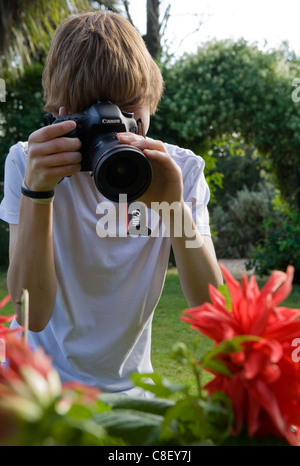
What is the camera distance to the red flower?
0.32m

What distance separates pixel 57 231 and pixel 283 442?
34.6 inches

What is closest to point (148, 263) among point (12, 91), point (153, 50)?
point (12, 91)

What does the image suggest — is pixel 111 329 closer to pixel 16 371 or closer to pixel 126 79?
pixel 126 79

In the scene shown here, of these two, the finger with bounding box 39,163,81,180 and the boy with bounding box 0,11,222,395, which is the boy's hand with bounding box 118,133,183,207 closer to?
the boy with bounding box 0,11,222,395

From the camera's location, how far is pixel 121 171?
33.4 inches

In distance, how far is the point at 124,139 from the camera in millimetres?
866

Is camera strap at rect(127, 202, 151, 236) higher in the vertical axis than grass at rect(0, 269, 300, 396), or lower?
higher

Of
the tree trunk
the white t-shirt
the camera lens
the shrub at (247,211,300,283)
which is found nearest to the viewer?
the camera lens

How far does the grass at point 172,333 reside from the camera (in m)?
3.15

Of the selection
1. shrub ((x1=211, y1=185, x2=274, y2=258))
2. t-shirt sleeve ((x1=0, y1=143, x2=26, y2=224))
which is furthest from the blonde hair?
shrub ((x1=211, y1=185, x2=274, y2=258))

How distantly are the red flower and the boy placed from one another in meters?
0.54

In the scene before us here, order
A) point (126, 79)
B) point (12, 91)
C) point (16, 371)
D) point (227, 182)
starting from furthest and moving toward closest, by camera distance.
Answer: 1. point (227, 182)
2. point (12, 91)
3. point (126, 79)
4. point (16, 371)

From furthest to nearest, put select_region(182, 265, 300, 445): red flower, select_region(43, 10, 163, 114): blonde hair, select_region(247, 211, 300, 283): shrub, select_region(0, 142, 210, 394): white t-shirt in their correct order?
select_region(247, 211, 300, 283): shrub
select_region(0, 142, 210, 394): white t-shirt
select_region(43, 10, 163, 114): blonde hair
select_region(182, 265, 300, 445): red flower

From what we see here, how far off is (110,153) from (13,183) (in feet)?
1.28
